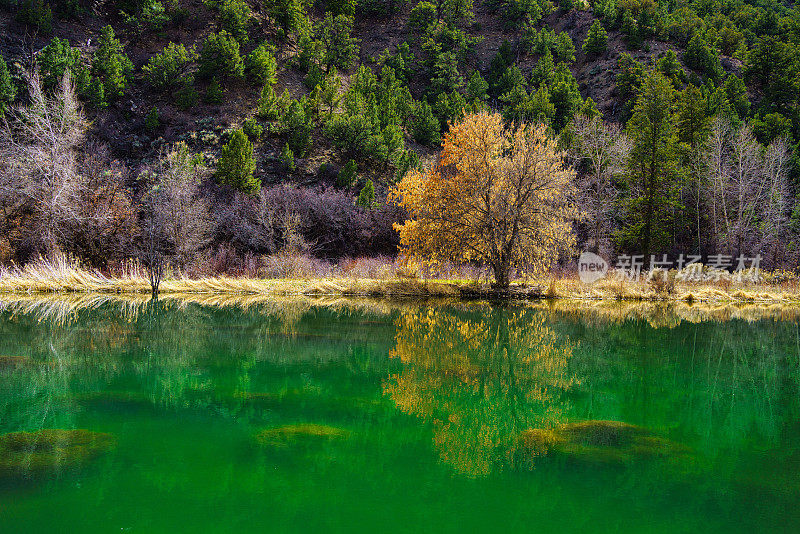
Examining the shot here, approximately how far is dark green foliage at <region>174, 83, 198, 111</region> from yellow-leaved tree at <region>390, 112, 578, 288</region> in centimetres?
3027

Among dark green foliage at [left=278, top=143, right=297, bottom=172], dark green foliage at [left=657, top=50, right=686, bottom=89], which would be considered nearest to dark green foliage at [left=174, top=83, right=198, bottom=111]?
dark green foliage at [left=278, top=143, right=297, bottom=172]

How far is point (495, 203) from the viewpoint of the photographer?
22266 millimetres

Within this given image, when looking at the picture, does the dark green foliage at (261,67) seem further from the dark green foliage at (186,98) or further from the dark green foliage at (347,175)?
the dark green foliage at (347,175)

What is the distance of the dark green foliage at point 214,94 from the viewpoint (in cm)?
4597

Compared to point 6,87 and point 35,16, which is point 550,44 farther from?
point 6,87

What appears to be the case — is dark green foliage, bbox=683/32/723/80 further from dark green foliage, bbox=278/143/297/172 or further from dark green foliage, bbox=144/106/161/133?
dark green foliage, bbox=144/106/161/133

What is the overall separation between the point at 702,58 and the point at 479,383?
5628 cm

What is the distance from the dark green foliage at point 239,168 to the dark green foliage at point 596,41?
39929mm

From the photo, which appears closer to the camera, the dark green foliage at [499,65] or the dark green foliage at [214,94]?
the dark green foliage at [214,94]

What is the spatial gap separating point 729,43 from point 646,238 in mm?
39883

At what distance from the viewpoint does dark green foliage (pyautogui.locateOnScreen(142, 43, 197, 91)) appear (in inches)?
1802

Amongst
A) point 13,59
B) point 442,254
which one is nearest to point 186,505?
point 442,254

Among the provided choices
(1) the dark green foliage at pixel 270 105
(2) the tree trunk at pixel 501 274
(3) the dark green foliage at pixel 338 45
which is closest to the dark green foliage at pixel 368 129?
(1) the dark green foliage at pixel 270 105

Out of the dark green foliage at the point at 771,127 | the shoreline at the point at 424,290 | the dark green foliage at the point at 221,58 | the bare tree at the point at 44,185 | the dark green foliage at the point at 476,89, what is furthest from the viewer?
the dark green foliage at the point at 476,89
